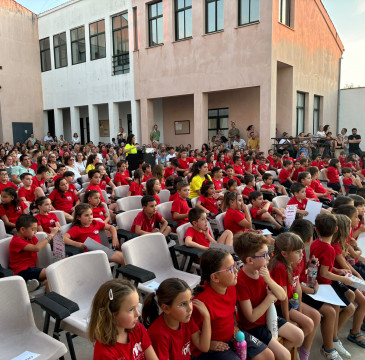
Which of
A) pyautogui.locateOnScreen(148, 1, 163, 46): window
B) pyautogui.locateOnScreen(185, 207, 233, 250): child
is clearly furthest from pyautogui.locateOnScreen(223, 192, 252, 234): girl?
pyautogui.locateOnScreen(148, 1, 163, 46): window

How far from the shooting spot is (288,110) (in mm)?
12961

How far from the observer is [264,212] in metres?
4.72

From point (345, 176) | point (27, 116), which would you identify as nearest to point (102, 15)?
point (27, 116)

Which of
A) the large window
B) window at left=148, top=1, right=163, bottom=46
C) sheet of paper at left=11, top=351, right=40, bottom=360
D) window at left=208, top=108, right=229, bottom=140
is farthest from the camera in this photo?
the large window

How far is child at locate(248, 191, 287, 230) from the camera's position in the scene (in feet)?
15.4

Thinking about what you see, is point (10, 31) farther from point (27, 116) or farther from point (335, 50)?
point (335, 50)

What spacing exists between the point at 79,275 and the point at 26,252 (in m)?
0.81

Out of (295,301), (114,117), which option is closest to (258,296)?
(295,301)

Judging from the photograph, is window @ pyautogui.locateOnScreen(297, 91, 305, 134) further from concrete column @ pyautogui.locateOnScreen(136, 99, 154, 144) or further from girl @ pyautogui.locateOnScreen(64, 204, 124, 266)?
girl @ pyautogui.locateOnScreen(64, 204, 124, 266)

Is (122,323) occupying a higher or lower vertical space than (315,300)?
higher

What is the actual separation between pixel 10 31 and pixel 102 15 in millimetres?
5986

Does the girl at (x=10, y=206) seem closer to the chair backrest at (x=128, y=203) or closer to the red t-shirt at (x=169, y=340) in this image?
the chair backrest at (x=128, y=203)

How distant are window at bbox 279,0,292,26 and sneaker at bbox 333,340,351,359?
1164 centimetres

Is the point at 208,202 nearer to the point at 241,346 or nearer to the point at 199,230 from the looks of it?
the point at 199,230
